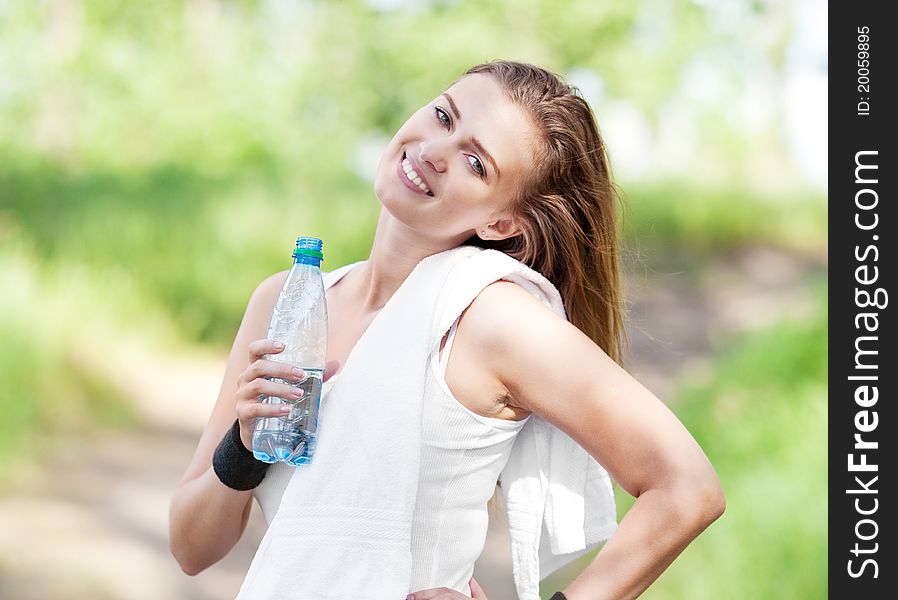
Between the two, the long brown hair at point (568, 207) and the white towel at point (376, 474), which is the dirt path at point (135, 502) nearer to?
the long brown hair at point (568, 207)

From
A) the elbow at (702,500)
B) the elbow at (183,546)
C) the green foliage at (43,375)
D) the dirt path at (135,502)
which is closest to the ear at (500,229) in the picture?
the elbow at (702,500)

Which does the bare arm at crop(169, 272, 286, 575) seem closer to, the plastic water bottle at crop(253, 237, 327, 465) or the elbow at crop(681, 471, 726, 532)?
the plastic water bottle at crop(253, 237, 327, 465)

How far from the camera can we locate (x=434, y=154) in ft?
5.06

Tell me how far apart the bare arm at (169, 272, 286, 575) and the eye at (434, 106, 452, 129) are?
0.41 metres

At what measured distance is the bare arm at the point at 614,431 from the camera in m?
1.41

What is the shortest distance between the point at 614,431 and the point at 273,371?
1.50 ft

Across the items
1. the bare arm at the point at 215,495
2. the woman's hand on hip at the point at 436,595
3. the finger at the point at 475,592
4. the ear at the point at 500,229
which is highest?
the ear at the point at 500,229

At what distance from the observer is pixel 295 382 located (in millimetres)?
1448

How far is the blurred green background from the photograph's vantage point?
4.98 m

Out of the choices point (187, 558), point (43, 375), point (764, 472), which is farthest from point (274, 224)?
point (187, 558)

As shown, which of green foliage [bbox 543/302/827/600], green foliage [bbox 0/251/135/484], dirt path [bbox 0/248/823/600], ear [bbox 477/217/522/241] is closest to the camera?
ear [bbox 477/217/522/241]

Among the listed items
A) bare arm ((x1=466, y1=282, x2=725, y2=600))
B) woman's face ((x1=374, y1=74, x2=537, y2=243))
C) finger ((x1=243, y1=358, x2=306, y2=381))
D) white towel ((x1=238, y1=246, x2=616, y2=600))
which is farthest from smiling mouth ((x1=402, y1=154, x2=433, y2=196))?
finger ((x1=243, y1=358, x2=306, y2=381))
